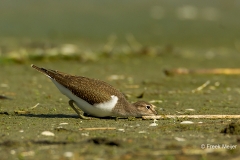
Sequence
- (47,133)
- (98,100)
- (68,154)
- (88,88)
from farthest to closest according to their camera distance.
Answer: (88,88), (98,100), (47,133), (68,154)

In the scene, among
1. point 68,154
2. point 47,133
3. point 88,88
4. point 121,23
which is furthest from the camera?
point 121,23

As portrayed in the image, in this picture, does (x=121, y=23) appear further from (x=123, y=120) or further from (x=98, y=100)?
(x=98, y=100)

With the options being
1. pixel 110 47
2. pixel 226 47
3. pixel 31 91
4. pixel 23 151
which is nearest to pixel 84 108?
pixel 23 151

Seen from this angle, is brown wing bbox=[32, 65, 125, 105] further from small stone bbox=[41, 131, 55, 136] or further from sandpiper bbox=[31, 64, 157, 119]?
small stone bbox=[41, 131, 55, 136]

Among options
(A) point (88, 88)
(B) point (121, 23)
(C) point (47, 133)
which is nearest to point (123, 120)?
(A) point (88, 88)

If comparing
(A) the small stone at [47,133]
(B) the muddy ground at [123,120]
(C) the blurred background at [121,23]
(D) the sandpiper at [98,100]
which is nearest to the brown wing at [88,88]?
(D) the sandpiper at [98,100]

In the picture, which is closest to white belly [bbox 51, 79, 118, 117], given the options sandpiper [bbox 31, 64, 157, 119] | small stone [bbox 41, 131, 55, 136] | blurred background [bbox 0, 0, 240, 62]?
sandpiper [bbox 31, 64, 157, 119]

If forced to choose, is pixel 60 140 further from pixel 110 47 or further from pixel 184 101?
pixel 110 47
